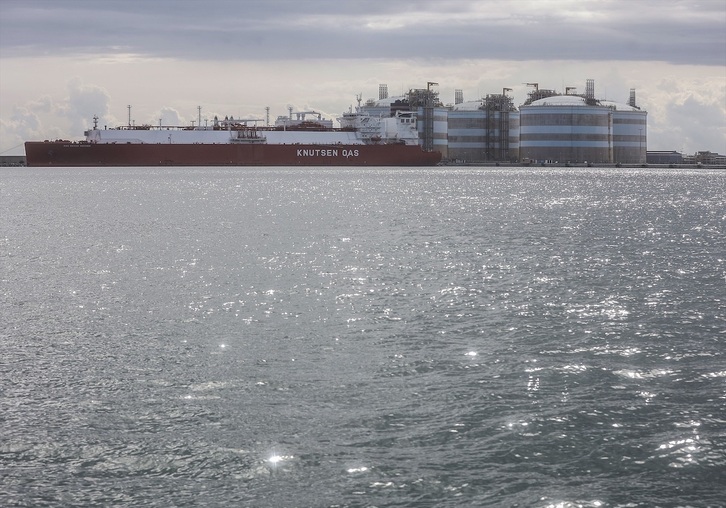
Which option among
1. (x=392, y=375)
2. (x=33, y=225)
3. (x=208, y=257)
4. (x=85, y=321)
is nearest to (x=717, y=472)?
(x=392, y=375)

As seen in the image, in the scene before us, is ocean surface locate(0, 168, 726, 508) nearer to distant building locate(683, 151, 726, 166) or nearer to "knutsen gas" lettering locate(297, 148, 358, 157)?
"knutsen gas" lettering locate(297, 148, 358, 157)

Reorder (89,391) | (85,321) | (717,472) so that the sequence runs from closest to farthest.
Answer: (717,472), (89,391), (85,321)

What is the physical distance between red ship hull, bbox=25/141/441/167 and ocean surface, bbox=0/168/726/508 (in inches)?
4898

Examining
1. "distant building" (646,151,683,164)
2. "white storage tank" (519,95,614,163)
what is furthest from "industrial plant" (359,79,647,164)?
"distant building" (646,151,683,164)

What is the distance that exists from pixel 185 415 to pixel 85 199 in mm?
66365

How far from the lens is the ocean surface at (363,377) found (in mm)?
12305

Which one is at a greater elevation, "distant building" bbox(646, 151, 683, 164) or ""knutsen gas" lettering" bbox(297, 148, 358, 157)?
""knutsen gas" lettering" bbox(297, 148, 358, 157)

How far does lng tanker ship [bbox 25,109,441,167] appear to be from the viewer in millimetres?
158875

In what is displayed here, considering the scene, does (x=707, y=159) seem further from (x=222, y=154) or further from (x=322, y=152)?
(x=222, y=154)

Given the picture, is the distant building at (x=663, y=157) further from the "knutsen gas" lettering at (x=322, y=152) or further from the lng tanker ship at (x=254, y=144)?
the "knutsen gas" lettering at (x=322, y=152)

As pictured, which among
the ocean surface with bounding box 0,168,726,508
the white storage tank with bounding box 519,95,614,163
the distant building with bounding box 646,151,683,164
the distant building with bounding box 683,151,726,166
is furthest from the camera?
the distant building with bounding box 683,151,726,166

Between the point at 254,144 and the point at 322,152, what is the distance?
11596 mm

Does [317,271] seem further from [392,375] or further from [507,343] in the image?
[392,375]

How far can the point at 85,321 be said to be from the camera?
22.6m
